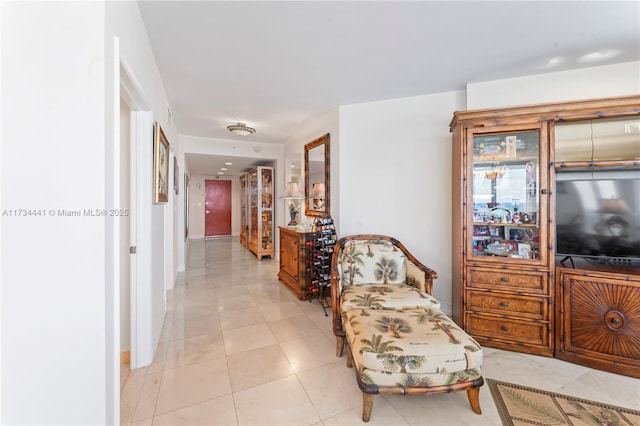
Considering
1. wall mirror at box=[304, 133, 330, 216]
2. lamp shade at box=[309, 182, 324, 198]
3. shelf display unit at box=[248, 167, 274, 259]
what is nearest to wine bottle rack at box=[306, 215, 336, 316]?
wall mirror at box=[304, 133, 330, 216]

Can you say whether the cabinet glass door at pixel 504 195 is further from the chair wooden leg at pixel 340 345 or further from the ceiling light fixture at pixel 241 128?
the ceiling light fixture at pixel 241 128

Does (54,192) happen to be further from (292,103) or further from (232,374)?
(292,103)

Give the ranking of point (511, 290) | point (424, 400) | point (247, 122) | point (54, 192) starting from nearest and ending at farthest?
point (54, 192) → point (424, 400) → point (511, 290) → point (247, 122)

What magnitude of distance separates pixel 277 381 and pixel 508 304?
1.96 metres

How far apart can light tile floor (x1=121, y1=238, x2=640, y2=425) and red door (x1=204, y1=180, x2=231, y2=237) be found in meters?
6.16

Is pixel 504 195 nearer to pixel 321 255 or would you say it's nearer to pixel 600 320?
pixel 600 320

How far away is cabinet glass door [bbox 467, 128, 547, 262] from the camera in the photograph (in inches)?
85.9

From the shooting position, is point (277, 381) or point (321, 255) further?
point (321, 255)

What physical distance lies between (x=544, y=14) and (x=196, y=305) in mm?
4040

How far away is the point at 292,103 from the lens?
3.14 metres

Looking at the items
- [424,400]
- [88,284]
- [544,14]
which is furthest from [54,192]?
[544,14]

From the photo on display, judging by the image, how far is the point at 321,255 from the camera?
314 cm

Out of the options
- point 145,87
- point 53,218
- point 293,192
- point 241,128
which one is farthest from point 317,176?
point 53,218

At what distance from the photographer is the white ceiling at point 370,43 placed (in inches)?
62.9
